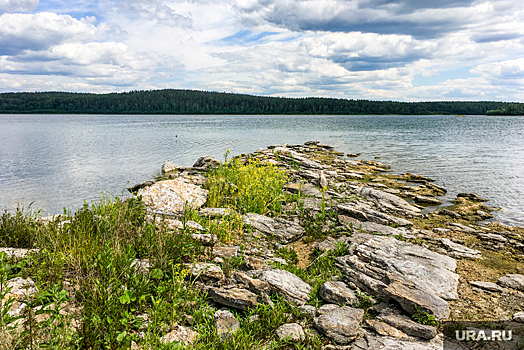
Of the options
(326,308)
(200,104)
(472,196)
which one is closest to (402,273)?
(326,308)

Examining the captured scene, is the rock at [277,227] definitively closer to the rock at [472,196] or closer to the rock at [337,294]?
the rock at [337,294]

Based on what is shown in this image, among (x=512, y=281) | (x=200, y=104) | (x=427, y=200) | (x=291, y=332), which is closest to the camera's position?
(x=291, y=332)

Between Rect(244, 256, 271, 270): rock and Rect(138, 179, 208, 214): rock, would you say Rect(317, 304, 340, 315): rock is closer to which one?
Rect(244, 256, 271, 270): rock

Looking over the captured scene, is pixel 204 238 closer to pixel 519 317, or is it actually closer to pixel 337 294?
pixel 337 294

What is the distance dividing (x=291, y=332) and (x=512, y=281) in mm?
5144

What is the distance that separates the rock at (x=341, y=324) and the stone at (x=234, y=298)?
3.48 feet

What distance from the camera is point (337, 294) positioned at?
516cm

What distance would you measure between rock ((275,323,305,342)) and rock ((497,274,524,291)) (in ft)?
15.3

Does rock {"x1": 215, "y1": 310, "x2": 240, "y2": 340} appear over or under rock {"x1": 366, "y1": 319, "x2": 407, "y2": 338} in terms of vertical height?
over

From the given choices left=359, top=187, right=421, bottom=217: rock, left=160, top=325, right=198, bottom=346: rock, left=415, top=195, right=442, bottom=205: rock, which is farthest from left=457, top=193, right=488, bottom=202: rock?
Result: left=160, top=325, right=198, bottom=346: rock

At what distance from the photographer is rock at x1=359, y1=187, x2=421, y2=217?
1109cm

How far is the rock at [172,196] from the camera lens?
8.29 meters

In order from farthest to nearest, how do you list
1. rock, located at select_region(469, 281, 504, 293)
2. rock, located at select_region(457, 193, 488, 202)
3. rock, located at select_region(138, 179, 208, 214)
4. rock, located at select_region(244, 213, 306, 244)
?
rock, located at select_region(457, 193, 488, 202) → rock, located at select_region(138, 179, 208, 214) → rock, located at select_region(244, 213, 306, 244) → rock, located at select_region(469, 281, 504, 293)

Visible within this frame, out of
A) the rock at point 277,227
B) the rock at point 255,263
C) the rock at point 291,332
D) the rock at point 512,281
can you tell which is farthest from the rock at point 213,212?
the rock at point 512,281
